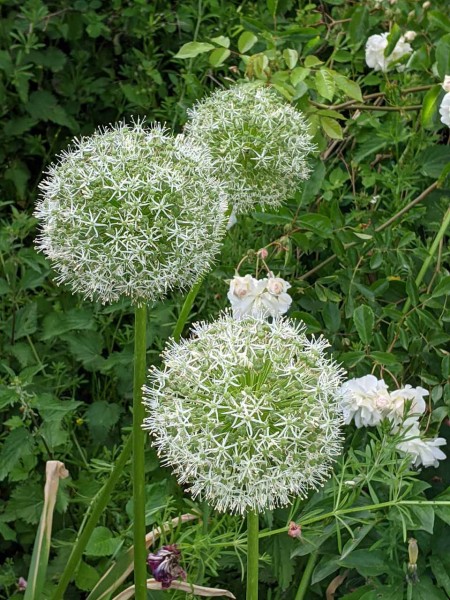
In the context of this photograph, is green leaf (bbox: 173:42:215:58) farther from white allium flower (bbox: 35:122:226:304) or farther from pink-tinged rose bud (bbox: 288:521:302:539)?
pink-tinged rose bud (bbox: 288:521:302:539)

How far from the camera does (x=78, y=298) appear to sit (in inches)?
113

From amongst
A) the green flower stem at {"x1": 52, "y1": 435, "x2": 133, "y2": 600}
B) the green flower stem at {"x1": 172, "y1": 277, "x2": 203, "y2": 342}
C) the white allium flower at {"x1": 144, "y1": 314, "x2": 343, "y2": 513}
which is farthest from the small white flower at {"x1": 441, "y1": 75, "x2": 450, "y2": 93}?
the green flower stem at {"x1": 52, "y1": 435, "x2": 133, "y2": 600}

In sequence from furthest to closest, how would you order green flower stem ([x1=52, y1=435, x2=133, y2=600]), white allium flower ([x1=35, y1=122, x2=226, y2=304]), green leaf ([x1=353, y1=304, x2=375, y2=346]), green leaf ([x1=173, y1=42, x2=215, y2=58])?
green leaf ([x1=173, y1=42, x2=215, y2=58]), green leaf ([x1=353, y1=304, x2=375, y2=346]), green flower stem ([x1=52, y1=435, x2=133, y2=600]), white allium flower ([x1=35, y1=122, x2=226, y2=304])

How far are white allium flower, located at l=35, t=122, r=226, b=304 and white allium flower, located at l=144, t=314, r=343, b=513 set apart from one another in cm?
14

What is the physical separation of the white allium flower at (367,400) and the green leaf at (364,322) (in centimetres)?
10

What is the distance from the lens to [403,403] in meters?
1.99

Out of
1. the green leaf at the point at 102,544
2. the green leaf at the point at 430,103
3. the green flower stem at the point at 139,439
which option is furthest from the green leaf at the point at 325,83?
the green leaf at the point at 102,544

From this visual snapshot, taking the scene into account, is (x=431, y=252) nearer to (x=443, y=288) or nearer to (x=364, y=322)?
(x=443, y=288)

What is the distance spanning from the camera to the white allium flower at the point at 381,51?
2736mm

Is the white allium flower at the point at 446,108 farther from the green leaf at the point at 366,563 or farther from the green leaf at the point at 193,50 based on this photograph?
the green leaf at the point at 366,563

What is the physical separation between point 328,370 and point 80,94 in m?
2.69

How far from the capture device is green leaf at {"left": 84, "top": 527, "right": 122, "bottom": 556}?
209 centimetres

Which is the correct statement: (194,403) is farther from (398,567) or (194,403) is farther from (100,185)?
(398,567)

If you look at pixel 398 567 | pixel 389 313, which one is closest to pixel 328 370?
→ pixel 398 567
